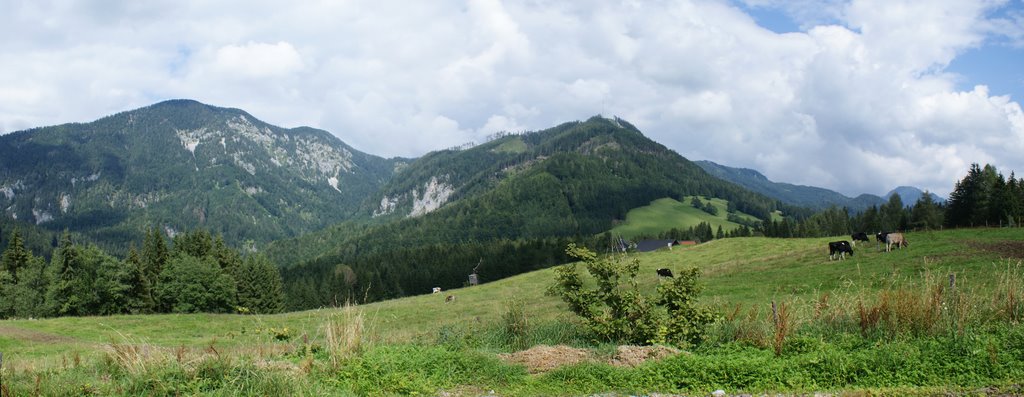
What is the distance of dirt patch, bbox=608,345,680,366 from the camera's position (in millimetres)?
11039

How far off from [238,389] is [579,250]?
8380mm

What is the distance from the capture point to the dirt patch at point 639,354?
435 inches

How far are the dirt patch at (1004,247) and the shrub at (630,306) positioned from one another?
76.6 ft

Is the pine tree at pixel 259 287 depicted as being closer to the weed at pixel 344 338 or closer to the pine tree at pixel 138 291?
the pine tree at pixel 138 291

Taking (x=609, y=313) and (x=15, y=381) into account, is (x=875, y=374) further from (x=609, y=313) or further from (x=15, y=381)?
(x=15, y=381)

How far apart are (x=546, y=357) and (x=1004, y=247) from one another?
3140 cm

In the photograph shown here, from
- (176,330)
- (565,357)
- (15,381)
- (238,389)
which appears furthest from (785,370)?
(176,330)

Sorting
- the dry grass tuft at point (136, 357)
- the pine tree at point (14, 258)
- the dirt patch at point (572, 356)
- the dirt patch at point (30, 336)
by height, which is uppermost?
the pine tree at point (14, 258)

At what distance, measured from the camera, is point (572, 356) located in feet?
38.4

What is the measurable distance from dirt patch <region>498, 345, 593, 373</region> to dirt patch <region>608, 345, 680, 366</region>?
63 cm

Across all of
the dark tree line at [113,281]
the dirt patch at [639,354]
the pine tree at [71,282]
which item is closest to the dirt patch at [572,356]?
the dirt patch at [639,354]

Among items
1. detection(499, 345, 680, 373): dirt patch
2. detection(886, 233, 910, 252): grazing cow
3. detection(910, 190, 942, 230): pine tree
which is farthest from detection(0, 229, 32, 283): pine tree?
detection(910, 190, 942, 230): pine tree

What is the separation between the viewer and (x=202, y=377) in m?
9.40

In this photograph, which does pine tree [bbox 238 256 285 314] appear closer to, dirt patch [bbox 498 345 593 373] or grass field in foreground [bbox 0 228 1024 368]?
grass field in foreground [bbox 0 228 1024 368]
